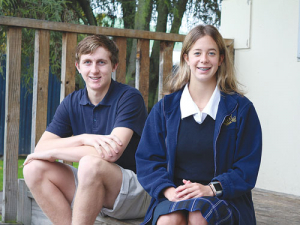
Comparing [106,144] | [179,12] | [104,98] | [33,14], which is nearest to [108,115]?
[104,98]

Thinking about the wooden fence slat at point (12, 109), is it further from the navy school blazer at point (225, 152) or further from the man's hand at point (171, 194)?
the man's hand at point (171, 194)

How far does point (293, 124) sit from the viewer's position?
11.2 ft

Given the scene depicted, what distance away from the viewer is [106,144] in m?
2.50

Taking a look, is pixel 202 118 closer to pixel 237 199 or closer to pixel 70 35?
pixel 237 199

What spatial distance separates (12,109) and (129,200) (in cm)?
101

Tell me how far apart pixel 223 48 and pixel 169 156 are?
0.58 meters

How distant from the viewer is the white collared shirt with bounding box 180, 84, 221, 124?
2.15 m

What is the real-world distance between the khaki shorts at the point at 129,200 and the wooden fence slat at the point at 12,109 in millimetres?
747

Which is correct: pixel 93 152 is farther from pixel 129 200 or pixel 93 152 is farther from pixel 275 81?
pixel 275 81

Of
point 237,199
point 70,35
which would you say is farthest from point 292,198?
point 70,35

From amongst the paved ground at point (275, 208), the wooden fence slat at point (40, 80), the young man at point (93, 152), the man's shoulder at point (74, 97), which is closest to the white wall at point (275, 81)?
the paved ground at point (275, 208)

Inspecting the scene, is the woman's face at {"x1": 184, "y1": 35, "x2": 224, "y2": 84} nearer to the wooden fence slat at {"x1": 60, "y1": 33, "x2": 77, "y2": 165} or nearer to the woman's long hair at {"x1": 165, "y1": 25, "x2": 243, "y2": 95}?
the woman's long hair at {"x1": 165, "y1": 25, "x2": 243, "y2": 95}

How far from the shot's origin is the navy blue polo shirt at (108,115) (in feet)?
8.77

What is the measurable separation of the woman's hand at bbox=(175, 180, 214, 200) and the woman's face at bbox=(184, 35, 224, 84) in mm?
516
